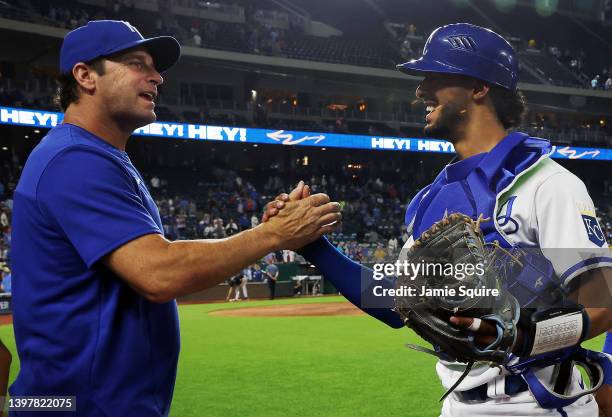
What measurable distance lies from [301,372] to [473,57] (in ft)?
20.4

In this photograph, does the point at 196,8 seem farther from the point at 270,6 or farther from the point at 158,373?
the point at 158,373

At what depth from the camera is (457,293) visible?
1.92 metres

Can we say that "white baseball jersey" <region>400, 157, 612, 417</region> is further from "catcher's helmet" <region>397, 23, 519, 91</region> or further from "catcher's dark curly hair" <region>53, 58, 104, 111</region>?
"catcher's dark curly hair" <region>53, 58, 104, 111</region>

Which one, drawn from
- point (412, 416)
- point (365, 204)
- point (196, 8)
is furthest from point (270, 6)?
point (412, 416)

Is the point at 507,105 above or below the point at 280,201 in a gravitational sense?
above

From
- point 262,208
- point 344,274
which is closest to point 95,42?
point 344,274

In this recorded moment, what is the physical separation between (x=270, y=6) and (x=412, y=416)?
3574cm

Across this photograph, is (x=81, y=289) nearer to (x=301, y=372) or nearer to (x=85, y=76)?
(x=85, y=76)

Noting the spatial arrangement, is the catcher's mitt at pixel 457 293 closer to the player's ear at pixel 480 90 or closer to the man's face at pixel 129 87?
the player's ear at pixel 480 90

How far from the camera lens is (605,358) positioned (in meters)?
2.25

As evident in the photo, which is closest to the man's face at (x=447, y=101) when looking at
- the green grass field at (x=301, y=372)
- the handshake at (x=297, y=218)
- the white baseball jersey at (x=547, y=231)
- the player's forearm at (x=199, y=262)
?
the white baseball jersey at (x=547, y=231)

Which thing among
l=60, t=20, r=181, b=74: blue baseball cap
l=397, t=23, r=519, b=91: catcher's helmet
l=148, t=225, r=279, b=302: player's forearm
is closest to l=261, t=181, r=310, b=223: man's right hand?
l=148, t=225, r=279, b=302: player's forearm

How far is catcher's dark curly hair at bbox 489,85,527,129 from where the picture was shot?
9.11 ft

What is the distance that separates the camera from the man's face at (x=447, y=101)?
273cm
